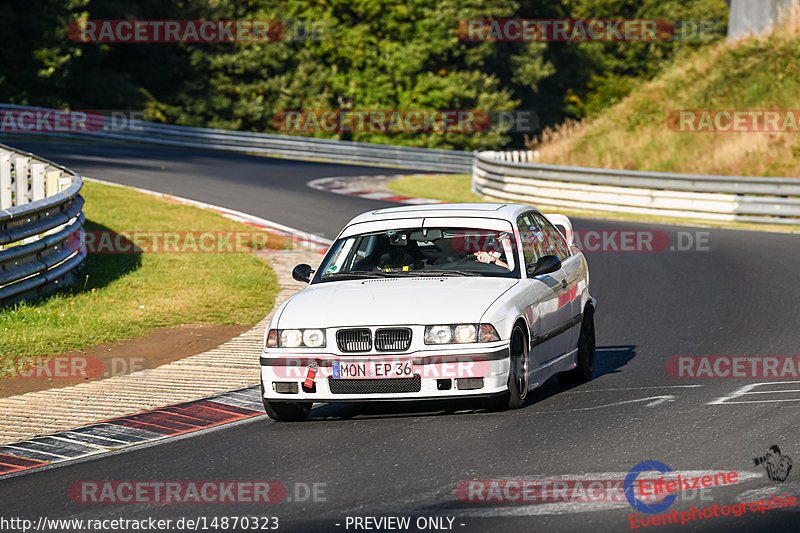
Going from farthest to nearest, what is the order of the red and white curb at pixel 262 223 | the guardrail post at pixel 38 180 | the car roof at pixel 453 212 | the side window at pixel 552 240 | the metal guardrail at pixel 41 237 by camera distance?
the red and white curb at pixel 262 223 → the guardrail post at pixel 38 180 → the metal guardrail at pixel 41 237 → the side window at pixel 552 240 → the car roof at pixel 453 212

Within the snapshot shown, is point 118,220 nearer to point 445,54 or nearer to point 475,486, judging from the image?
point 475,486

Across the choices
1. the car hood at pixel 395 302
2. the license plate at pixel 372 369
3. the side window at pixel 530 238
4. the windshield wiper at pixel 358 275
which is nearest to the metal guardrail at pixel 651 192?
the side window at pixel 530 238

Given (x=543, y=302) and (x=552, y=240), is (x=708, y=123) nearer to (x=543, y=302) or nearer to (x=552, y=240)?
(x=552, y=240)

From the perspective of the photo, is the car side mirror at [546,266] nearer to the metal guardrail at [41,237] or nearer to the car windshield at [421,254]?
the car windshield at [421,254]

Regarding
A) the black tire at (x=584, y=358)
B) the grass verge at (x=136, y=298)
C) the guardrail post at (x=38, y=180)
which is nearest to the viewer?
the black tire at (x=584, y=358)

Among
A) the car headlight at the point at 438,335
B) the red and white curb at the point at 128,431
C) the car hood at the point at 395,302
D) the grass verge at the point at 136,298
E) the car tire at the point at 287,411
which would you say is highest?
the car hood at the point at 395,302

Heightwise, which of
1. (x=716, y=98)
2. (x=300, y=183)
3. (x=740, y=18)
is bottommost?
(x=300, y=183)

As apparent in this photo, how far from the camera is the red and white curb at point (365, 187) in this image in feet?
91.0

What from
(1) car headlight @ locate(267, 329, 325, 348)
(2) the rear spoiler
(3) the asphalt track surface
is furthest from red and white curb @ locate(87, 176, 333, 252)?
(1) car headlight @ locate(267, 329, 325, 348)

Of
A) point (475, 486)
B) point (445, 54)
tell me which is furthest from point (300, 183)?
point (445, 54)

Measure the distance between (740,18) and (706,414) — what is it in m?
29.1

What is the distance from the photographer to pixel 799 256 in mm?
18188

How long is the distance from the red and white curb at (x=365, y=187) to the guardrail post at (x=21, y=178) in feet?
34.4

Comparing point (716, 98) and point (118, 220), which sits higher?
point (716, 98)
